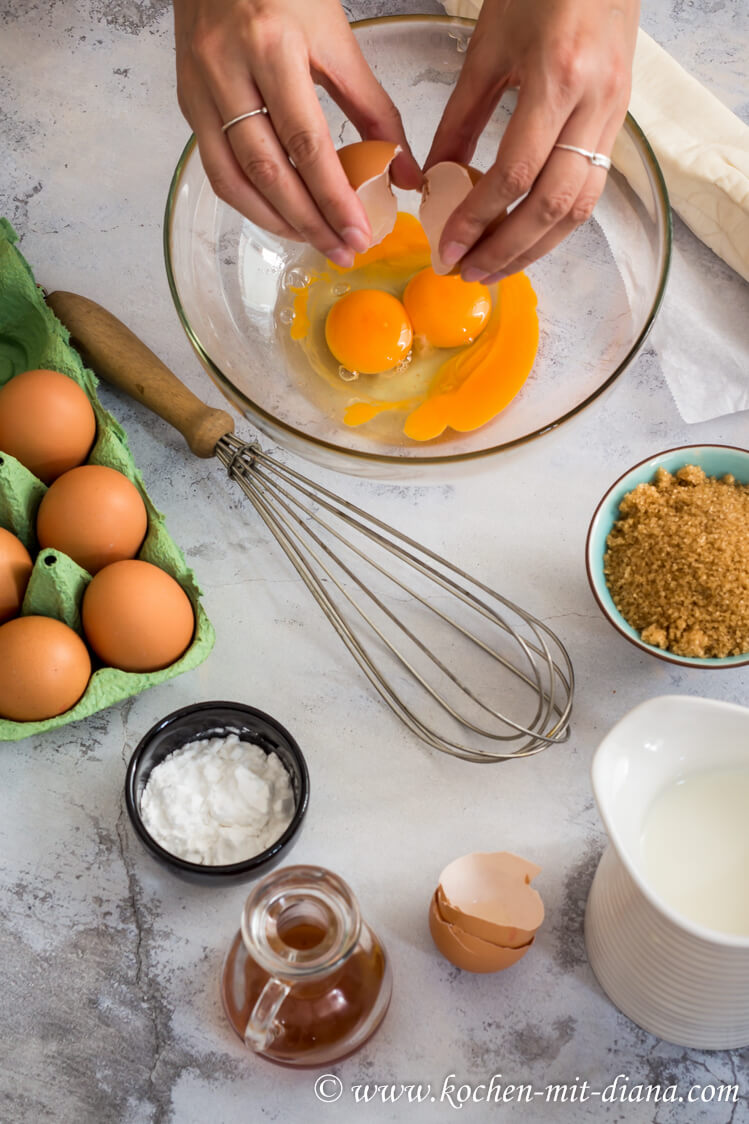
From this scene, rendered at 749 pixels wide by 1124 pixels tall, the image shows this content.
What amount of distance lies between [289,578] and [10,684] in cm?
27

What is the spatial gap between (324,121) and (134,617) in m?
0.39

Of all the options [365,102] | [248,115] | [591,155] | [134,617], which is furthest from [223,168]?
[134,617]

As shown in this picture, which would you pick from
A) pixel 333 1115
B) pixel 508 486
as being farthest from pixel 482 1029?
pixel 508 486

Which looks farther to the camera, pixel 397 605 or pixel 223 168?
pixel 397 605

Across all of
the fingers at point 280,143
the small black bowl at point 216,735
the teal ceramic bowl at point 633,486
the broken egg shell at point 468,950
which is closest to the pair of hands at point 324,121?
the fingers at point 280,143

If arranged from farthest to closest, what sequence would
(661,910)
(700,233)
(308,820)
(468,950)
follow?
(700,233)
(308,820)
(468,950)
(661,910)

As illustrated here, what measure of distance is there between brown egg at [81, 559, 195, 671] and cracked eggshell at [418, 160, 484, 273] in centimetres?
34

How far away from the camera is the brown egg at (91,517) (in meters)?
0.79

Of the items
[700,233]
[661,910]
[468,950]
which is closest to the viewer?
[661,910]

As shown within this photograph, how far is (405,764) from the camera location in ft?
2.75

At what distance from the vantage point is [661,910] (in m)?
0.59

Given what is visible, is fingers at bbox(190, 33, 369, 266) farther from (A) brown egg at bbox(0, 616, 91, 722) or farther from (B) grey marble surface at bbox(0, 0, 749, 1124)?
(A) brown egg at bbox(0, 616, 91, 722)

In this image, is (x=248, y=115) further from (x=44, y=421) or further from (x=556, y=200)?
(x=44, y=421)

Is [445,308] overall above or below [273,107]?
below
